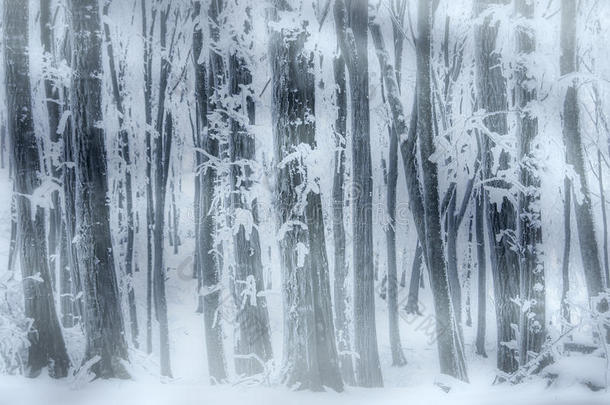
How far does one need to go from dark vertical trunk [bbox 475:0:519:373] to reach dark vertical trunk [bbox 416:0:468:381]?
0.47ft

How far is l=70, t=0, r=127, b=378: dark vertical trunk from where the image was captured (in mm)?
1311

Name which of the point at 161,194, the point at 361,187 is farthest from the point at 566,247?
the point at 161,194

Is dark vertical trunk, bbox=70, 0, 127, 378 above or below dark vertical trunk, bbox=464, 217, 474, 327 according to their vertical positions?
above

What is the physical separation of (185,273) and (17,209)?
0.51m

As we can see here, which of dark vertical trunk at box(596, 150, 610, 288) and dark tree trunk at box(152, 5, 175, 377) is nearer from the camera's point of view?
dark tree trunk at box(152, 5, 175, 377)

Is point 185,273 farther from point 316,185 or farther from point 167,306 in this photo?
point 316,185

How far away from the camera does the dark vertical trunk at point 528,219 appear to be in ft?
4.58

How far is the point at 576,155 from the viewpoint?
1.42 metres

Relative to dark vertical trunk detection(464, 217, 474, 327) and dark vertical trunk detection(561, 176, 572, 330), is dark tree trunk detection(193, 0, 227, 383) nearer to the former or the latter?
dark vertical trunk detection(464, 217, 474, 327)

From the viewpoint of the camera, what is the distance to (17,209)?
1330mm

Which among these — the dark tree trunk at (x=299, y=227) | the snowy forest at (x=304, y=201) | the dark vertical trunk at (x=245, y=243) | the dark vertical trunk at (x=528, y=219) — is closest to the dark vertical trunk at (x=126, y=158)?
the snowy forest at (x=304, y=201)

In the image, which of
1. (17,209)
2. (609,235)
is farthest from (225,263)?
(609,235)

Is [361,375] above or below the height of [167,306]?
below

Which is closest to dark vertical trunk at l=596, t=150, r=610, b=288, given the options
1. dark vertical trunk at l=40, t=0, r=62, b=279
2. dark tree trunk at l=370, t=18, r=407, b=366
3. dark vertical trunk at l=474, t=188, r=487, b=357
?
dark vertical trunk at l=474, t=188, r=487, b=357
